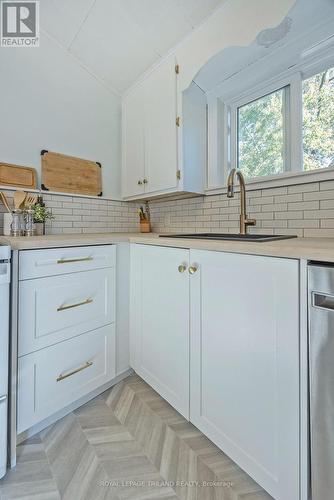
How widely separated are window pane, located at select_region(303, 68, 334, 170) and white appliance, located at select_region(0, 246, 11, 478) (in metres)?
1.54

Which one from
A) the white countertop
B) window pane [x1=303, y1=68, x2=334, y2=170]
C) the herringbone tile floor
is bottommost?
the herringbone tile floor

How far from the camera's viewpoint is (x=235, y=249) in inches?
34.3

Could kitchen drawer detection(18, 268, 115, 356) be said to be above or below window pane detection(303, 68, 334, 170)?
below

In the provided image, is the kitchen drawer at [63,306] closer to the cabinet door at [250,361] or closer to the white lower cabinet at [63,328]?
the white lower cabinet at [63,328]

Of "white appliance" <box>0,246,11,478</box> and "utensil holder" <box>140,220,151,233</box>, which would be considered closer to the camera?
"white appliance" <box>0,246,11,478</box>

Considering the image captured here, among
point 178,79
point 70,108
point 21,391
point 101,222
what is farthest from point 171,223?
point 21,391

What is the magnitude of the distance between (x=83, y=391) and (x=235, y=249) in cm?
112

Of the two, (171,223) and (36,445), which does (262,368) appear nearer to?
(36,445)

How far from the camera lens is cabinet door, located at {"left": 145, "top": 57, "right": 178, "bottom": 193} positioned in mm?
1634

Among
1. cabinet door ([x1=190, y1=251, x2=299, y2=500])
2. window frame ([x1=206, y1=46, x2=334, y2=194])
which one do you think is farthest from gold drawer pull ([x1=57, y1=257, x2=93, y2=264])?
window frame ([x1=206, y1=46, x2=334, y2=194])

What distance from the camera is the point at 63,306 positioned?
1.20 metres

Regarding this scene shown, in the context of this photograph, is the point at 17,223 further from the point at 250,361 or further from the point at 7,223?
the point at 250,361

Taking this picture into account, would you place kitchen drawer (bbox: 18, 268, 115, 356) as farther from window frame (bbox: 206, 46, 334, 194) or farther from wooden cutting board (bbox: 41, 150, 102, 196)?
window frame (bbox: 206, 46, 334, 194)

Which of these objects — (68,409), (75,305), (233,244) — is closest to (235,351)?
(233,244)
